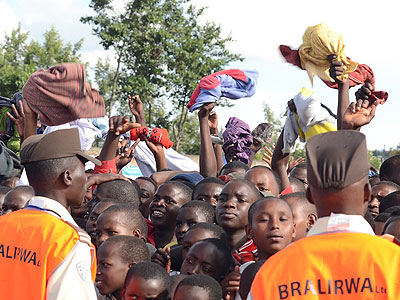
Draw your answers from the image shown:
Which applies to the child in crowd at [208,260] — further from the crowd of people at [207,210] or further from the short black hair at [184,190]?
the short black hair at [184,190]

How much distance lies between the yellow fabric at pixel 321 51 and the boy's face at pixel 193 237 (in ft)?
5.21

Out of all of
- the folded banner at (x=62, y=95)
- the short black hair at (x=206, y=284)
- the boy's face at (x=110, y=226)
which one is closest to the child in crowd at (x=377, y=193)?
the boy's face at (x=110, y=226)

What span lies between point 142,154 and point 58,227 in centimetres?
492

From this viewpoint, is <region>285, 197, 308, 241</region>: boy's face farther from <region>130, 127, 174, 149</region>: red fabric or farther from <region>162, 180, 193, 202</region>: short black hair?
<region>130, 127, 174, 149</region>: red fabric

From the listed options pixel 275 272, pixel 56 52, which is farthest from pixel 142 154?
pixel 56 52

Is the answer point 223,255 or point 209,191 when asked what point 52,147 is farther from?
point 209,191

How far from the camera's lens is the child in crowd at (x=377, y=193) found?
18.2ft

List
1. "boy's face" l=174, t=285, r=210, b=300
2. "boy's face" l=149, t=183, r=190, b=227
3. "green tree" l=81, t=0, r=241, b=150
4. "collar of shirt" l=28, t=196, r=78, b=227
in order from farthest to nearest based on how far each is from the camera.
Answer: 1. "green tree" l=81, t=0, r=241, b=150
2. "boy's face" l=149, t=183, r=190, b=227
3. "boy's face" l=174, t=285, r=210, b=300
4. "collar of shirt" l=28, t=196, r=78, b=227

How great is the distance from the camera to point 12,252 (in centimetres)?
295

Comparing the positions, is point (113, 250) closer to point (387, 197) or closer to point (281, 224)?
point (281, 224)

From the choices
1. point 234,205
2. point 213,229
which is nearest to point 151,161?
point 234,205

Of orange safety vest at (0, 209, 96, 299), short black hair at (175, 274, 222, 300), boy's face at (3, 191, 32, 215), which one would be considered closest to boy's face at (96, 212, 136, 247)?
boy's face at (3, 191, 32, 215)

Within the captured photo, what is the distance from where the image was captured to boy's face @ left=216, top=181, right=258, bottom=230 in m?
4.86

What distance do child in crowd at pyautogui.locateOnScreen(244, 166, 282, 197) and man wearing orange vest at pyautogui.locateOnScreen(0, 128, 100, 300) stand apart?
2.58 meters
